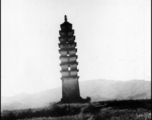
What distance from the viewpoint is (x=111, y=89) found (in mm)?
64062

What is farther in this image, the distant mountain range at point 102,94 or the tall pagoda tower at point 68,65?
the distant mountain range at point 102,94

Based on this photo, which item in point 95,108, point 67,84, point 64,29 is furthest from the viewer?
point 64,29

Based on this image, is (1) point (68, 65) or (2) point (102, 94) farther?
(2) point (102, 94)

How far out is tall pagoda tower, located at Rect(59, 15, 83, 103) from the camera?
27922mm

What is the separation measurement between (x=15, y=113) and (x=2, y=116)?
103cm

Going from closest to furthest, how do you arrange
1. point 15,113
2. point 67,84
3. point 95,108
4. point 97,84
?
1. point 95,108
2. point 15,113
3. point 67,84
4. point 97,84

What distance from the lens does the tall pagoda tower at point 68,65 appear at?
27.9 metres

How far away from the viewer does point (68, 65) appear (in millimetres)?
29375

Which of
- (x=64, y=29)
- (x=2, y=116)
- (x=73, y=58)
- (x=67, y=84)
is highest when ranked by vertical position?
(x=64, y=29)

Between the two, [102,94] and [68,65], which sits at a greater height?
[68,65]

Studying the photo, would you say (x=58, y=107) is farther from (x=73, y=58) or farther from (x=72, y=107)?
(x=73, y=58)

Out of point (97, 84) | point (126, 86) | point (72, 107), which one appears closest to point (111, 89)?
point (126, 86)

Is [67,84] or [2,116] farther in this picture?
[67,84]

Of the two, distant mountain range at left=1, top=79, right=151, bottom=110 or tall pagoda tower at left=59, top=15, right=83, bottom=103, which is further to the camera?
distant mountain range at left=1, top=79, right=151, bottom=110
